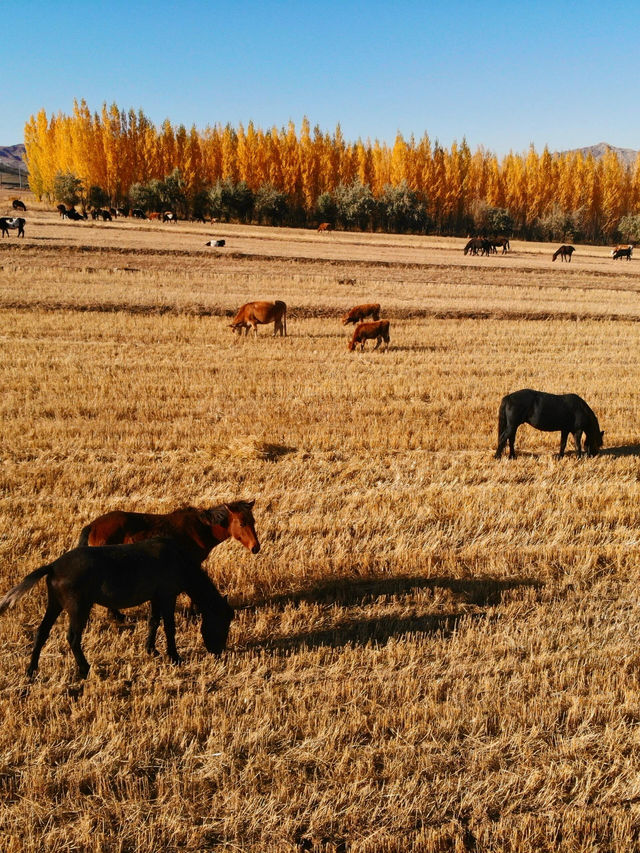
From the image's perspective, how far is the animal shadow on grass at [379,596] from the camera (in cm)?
545

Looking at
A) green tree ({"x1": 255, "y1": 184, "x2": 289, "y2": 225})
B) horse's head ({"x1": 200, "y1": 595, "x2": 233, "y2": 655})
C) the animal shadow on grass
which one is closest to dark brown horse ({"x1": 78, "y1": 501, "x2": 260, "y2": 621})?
horse's head ({"x1": 200, "y1": 595, "x2": 233, "y2": 655})

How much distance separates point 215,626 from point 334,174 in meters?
94.0

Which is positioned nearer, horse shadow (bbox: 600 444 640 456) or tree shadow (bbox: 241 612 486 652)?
tree shadow (bbox: 241 612 486 652)

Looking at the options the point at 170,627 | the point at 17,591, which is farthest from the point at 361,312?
the point at 17,591

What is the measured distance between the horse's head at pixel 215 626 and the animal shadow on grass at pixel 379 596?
0.38 m

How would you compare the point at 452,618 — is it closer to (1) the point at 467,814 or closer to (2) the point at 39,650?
(1) the point at 467,814

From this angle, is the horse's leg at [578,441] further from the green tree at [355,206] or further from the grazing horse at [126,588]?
the green tree at [355,206]

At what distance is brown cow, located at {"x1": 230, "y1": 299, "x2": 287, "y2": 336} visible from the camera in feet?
64.1

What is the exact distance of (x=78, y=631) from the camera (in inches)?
181

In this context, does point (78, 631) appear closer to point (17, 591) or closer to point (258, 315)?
point (17, 591)

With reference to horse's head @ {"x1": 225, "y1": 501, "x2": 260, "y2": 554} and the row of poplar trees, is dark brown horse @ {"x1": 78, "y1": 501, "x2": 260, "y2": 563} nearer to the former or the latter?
horse's head @ {"x1": 225, "y1": 501, "x2": 260, "y2": 554}

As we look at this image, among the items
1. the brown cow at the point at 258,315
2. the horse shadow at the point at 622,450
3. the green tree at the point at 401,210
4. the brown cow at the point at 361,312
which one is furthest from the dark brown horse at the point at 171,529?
the green tree at the point at 401,210

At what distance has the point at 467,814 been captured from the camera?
3.69 meters

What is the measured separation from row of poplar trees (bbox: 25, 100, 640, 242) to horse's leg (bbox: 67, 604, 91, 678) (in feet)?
254
